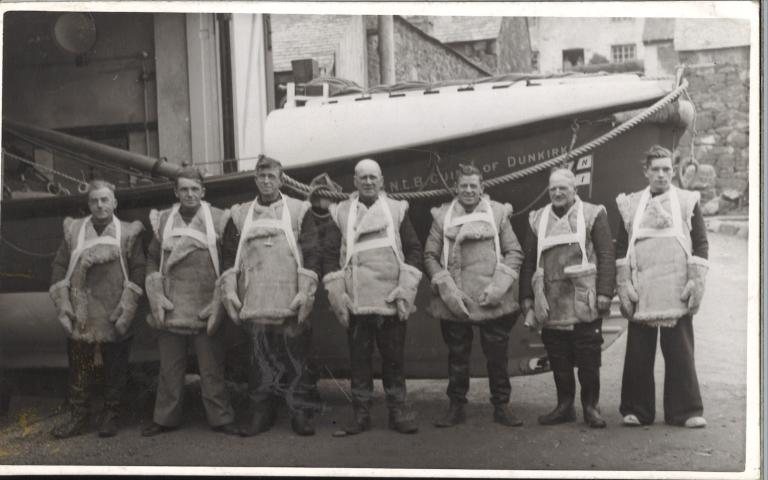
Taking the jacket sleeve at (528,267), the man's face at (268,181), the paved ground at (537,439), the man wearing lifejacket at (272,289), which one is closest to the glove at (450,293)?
the jacket sleeve at (528,267)

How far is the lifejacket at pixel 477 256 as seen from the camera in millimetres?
4801

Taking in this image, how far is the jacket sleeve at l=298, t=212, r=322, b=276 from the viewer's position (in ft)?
16.0

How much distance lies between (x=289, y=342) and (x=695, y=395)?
7.12ft

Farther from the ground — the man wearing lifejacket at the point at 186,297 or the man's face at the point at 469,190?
the man's face at the point at 469,190

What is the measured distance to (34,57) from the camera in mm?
5246

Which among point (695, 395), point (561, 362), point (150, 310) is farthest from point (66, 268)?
point (695, 395)

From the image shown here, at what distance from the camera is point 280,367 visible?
4.93 metres

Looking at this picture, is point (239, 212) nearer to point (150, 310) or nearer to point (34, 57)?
point (150, 310)

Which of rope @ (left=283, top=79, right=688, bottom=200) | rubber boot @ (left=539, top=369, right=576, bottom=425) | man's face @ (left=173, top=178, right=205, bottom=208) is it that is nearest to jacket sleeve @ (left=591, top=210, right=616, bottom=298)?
rope @ (left=283, top=79, right=688, bottom=200)

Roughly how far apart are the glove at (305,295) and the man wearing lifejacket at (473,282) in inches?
24.1

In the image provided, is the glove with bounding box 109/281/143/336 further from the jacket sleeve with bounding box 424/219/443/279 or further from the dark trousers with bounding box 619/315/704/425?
the dark trousers with bounding box 619/315/704/425

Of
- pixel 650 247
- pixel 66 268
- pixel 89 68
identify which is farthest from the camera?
pixel 89 68

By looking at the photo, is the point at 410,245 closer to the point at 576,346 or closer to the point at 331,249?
the point at 331,249

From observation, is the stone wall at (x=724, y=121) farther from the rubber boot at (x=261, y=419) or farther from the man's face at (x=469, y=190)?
the rubber boot at (x=261, y=419)
